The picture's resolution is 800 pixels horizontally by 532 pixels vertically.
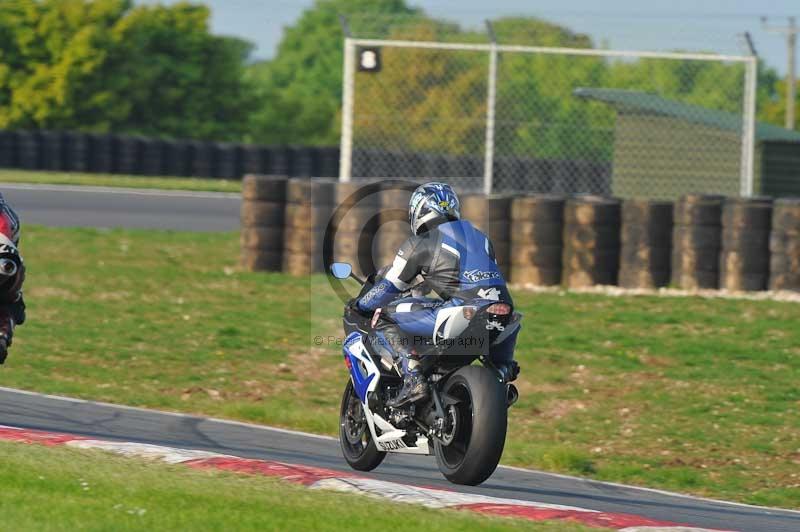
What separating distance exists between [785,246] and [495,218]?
3139 mm

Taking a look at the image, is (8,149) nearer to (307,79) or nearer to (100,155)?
(100,155)

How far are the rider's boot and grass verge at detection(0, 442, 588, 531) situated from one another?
99 centimetres

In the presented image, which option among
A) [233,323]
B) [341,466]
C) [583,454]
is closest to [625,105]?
[233,323]

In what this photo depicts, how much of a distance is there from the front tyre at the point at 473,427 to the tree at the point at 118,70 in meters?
37.3

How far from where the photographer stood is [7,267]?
809 centimetres

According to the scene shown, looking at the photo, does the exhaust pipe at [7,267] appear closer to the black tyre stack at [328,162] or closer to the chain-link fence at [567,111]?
the chain-link fence at [567,111]

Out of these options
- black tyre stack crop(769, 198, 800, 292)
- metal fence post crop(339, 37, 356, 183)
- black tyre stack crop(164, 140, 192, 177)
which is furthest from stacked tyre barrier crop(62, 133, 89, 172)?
black tyre stack crop(769, 198, 800, 292)

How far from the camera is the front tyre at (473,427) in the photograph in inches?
282

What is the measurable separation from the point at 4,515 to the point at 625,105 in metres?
15.1

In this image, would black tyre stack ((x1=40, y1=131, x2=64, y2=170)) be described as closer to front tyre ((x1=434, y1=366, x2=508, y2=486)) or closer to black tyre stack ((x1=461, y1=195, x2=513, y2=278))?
black tyre stack ((x1=461, y1=195, x2=513, y2=278))

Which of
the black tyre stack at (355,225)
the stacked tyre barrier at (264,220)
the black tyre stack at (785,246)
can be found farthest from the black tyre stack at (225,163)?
the black tyre stack at (785,246)

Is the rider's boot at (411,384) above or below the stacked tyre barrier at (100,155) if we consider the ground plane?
below

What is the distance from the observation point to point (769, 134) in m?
22.6

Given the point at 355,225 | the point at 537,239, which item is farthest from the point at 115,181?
the point at 537,239
